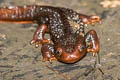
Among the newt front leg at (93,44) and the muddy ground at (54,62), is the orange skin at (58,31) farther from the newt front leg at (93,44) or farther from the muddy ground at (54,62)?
the muddy ground at (54,62)

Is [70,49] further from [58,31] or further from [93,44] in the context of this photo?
[58,31]

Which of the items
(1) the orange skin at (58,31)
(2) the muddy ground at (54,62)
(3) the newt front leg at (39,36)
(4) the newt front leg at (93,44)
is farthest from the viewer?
(3) the newt front leg at (39,36)

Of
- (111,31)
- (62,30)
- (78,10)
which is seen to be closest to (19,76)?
(62,30)

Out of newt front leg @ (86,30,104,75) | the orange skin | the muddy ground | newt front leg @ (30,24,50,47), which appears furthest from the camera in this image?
newt front leg @ (30,24,50,47)

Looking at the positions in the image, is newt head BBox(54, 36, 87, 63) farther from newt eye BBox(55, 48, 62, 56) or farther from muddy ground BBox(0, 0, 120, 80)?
muddy ground BBox(0, 0, 120, 80)

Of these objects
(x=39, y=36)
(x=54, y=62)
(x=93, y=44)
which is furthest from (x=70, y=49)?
(x=39, y=36)

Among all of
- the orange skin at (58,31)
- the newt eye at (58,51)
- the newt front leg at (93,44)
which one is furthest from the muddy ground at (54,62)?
the newt eye at (58,51)

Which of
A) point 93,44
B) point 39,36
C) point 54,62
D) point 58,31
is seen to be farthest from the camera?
point 39,36

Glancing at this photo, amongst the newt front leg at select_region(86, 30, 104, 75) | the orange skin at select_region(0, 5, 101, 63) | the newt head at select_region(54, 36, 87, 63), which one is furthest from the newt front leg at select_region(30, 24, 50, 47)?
the newt front leg at select_region(86, 30, 104, 75)
